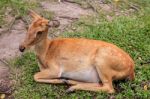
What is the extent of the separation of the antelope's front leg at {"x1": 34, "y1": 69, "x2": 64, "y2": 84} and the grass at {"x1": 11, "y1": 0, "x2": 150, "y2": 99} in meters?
0.08

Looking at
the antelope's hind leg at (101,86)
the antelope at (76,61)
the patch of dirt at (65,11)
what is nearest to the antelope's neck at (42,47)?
the antelope at (76,61)

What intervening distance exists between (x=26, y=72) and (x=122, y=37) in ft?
8.00

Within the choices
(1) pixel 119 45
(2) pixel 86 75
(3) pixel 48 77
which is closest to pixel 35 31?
(3) pixel 48 77

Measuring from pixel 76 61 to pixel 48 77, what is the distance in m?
0.56

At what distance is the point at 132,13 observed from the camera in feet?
36.2

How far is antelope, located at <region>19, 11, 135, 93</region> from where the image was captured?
25.0ft

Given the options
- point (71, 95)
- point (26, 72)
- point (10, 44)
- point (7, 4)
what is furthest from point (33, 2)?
point (71, 95)

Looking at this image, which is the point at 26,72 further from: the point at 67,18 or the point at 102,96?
the point at 67,18

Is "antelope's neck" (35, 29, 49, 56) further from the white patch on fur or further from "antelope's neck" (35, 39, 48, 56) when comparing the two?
the white patch on fur

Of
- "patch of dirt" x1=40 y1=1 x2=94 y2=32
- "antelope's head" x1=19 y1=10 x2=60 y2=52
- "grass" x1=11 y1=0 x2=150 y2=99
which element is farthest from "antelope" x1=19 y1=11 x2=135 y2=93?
"patch of dirt" x1=40 y1=1 x2=94 y2=32

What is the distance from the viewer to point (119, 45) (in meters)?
9.30

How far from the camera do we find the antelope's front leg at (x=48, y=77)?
7.85m

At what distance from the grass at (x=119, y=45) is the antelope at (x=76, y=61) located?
149mm

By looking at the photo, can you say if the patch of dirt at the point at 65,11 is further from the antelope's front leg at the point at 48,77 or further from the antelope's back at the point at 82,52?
the antelope's front leg at the point at 48,77
